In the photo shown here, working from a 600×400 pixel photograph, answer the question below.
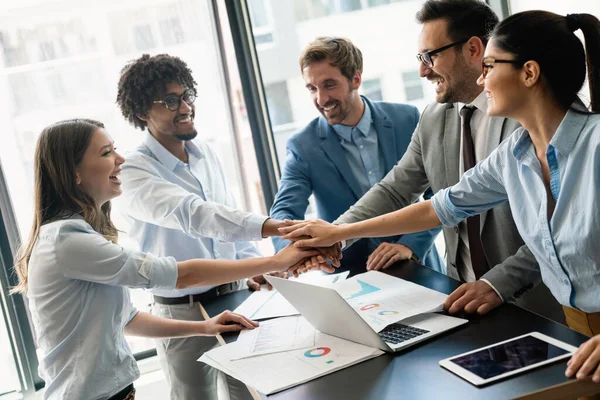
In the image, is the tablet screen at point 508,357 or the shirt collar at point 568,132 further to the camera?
the shirt collar at point 568,132

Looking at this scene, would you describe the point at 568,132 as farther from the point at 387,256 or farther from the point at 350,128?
the point at 350,128

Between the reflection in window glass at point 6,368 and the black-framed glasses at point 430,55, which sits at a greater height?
the black-framed glasses at point 430,55

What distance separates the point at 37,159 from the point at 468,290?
137cm

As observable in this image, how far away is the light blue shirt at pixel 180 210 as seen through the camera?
2543 mm

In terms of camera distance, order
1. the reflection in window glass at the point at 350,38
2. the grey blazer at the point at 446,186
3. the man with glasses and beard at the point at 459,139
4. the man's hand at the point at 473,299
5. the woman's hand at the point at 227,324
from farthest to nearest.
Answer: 1. the reflection in window glass at the point at 350,38
2. the man with glasses and beard at the point at 459,139
3. the woman's hand at the point at 227,324
4. the grey blazer at the point at 446,186
5. the man's hand at the point at 473,299

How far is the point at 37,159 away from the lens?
206cm

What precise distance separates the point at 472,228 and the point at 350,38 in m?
1.97

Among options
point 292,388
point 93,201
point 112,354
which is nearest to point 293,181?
point 93,201

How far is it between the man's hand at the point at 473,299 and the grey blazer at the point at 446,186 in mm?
31

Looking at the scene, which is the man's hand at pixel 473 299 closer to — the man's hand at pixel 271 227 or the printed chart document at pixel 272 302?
the printed chart document at pixel 272 302

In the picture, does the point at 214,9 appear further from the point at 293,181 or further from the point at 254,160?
the point at 293,181

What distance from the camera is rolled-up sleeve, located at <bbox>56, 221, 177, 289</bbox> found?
1899 millimetres

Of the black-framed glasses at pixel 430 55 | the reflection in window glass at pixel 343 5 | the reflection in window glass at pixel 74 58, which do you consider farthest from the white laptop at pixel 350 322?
the reflection in window glass at pixel 343 5

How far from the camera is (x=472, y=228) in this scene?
7.20 ft
